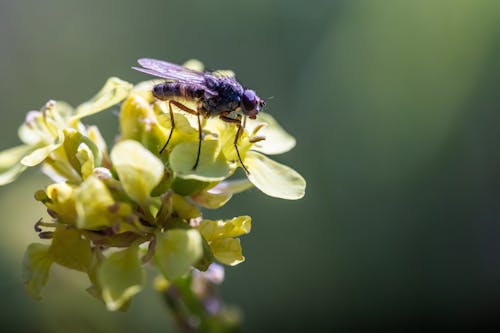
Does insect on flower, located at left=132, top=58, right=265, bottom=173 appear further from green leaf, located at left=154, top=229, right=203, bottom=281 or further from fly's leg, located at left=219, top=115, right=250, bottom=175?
green leaf, located at left=154, top=229, right=203, bottom=281

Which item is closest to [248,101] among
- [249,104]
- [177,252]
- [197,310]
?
[249,104]

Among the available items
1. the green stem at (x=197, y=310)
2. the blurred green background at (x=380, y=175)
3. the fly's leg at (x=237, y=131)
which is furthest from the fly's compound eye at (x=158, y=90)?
the blurred green background at (x=380, y=175)

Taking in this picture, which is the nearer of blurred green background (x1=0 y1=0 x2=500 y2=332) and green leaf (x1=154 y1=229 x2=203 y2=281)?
green leaf (x1=154 y1=229 x2=203 y2=281)

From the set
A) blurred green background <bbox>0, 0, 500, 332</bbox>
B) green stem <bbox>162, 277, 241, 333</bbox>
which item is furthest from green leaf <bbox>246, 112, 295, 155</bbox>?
blurred green background <bbox>0, 0, 500, 332</bbox>

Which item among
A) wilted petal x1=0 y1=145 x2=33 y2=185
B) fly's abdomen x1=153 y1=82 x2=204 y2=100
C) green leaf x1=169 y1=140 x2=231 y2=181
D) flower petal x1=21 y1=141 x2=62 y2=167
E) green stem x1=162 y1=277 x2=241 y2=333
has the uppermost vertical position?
fly's abdomen x1=153 y1=82 x2=204 y2=100

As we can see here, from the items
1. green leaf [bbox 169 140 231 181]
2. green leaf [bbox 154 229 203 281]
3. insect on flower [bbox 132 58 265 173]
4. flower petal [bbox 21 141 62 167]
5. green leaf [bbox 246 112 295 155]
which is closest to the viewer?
green leaf [bbox 154 229 203 281]

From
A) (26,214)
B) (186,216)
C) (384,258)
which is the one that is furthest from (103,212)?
(384,258)

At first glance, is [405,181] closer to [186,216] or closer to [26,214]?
[26,214]

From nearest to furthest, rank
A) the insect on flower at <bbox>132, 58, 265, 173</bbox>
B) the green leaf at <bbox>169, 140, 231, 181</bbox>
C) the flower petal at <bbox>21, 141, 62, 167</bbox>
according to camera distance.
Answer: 1. the green leaf at <bbox>169, 140, 231, 181</bbox>
2. the flower petal at <bbox>21, 141, 62, 167</bbox>
3. the insect on flower at <bbox>132, 58, 265, 173</bbox>

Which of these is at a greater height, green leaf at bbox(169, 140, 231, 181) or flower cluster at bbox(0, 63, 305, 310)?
green leaf at bbox(169, 140, 231, 181)
